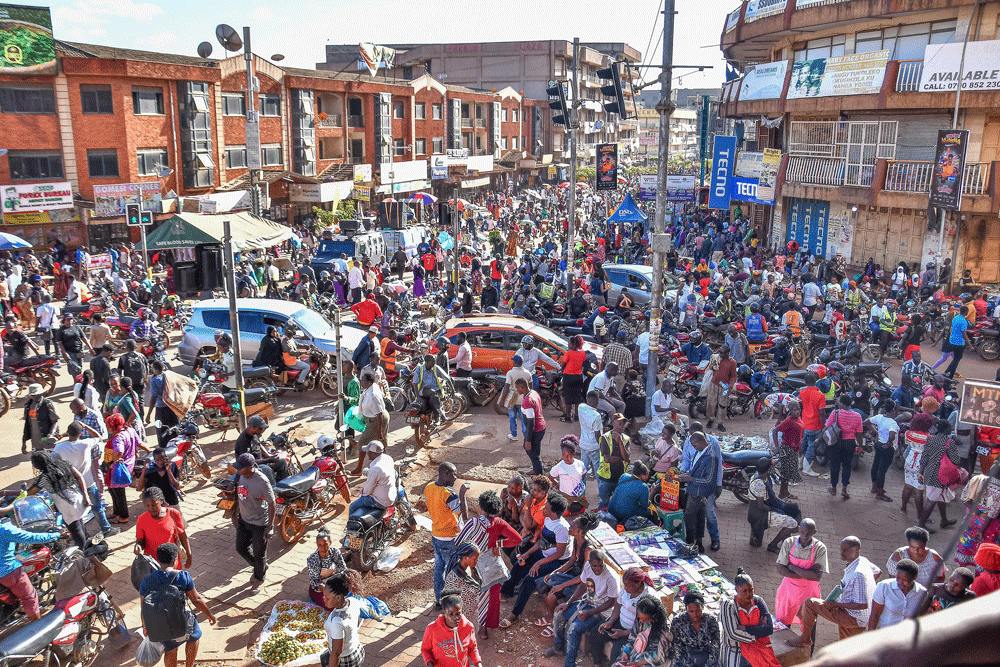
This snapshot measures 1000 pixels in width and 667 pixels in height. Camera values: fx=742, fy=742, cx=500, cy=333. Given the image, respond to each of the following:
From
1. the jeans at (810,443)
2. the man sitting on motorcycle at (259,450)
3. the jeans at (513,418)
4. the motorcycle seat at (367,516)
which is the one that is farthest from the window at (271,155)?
the jeans at (810,443)

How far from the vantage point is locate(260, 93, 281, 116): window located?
3700 cm

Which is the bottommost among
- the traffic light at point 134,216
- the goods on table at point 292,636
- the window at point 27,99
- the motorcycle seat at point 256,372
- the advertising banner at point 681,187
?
the goods on table at point 292,636

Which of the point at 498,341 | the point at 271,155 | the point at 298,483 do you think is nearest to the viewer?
the point at 298,483

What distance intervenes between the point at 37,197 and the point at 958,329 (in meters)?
28.4

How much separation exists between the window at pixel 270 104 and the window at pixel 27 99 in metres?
11.0

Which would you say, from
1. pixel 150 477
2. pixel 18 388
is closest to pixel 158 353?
pixel 18 388

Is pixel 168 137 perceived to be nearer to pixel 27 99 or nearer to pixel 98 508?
pixel 27 99

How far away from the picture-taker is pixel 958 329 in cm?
1434

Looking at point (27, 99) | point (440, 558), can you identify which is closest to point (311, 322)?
point (440, 558)

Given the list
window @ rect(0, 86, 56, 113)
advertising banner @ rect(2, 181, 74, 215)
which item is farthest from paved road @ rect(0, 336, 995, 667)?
window @ rect(0, 86, 56, 113)

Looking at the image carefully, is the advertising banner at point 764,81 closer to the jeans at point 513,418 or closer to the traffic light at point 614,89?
the traffic light at point 614,89

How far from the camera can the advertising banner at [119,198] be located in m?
27.8

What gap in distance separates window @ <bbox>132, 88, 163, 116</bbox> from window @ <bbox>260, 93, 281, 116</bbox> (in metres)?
6.77

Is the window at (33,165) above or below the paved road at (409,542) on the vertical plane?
above
